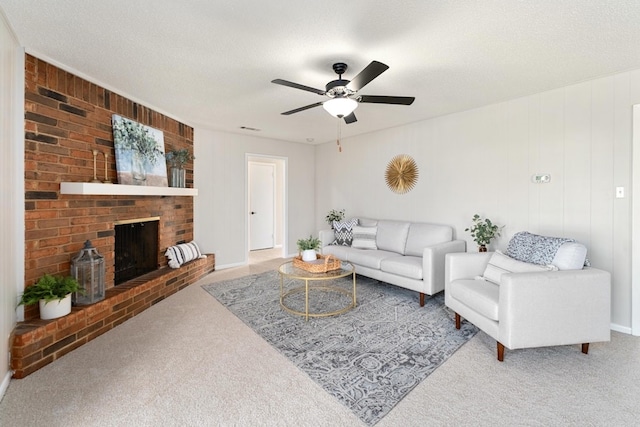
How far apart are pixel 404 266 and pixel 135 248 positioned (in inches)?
126

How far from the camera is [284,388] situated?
198 centimetres

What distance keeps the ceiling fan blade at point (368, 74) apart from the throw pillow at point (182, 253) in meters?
3.20

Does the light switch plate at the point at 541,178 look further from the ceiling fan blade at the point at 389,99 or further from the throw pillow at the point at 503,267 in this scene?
the ceiling fan blade at the point at 389,99

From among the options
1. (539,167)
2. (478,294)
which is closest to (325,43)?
(478,294)

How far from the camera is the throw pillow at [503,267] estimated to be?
2.55m

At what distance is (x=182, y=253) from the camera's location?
4.28 metres

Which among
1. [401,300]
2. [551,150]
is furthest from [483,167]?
[401,300]

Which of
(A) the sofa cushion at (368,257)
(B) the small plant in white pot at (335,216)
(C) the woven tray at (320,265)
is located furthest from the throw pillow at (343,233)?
(C) the woven tray at (320,265)

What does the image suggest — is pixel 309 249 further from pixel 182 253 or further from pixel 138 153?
pixel 138 153

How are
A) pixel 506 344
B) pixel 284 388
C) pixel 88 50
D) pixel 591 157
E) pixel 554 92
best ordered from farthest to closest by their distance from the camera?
pixel 554 92 → pixel 591 157 → pixel 88 50 → pixel 506 344 → pixel 284 388

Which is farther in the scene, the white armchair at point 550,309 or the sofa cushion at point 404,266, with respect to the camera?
the sofa cushion at point 404,266

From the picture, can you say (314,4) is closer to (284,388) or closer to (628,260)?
(284,388)

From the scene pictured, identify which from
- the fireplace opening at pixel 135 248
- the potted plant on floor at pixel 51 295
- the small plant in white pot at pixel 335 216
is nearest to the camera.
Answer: the potted plant on floor at pixel 51 295

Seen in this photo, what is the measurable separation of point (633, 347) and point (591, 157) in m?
1.70
